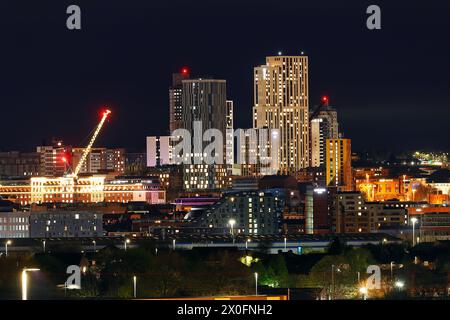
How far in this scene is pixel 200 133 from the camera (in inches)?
5059

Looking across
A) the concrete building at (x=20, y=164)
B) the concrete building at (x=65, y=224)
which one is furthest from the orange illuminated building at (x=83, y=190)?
the concrete building at (x=65, y=224)

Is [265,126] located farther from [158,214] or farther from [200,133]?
[158,214]

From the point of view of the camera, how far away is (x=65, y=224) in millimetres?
77438

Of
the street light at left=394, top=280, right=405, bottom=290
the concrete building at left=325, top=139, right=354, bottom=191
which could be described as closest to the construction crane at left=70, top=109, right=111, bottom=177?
the concrete building at left=325, top=139, right=354, bottom=191

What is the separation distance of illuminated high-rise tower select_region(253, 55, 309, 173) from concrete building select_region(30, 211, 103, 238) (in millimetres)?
54788

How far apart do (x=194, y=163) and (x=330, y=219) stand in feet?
154

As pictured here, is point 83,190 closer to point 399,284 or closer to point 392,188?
point 392,188

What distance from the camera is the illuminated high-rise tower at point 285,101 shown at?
134 metres

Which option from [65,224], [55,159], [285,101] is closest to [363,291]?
[65,224]

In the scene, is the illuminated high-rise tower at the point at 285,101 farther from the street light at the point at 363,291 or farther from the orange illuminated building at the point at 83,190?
the street light at the point at 363,291

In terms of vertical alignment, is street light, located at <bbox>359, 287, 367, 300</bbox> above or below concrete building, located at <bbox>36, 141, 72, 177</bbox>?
below

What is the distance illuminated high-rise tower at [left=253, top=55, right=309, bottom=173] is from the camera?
134m

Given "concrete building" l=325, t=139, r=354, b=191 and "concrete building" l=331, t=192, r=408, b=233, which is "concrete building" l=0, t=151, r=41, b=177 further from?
"concrete building" l=331, t=192, r=408, b=233

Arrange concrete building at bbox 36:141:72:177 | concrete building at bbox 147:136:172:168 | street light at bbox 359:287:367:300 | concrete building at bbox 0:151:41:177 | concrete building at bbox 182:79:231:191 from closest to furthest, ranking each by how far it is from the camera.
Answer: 1. street light at bbox 359:287:367:300
2. concrete building at bbox 36:141:72:177
3. concrete building at bbox 182:79:231:191
4. concrete building at bbox 147:136:172:168
5. concrete building at bbox 0:151:41:177
